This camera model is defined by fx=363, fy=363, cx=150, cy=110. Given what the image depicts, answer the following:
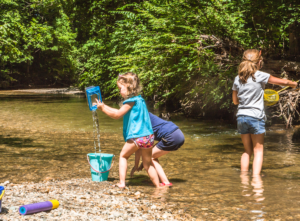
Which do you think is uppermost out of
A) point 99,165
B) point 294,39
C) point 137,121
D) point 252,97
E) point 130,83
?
point 294,39

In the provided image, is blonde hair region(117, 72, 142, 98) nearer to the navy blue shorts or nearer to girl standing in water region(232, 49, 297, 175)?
the navy blue shorts

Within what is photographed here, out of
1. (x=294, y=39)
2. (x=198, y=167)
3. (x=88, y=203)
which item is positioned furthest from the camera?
(x=294, y=39)

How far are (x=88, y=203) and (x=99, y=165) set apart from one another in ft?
3.40

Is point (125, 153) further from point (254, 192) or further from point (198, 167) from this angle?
point (198, 167)

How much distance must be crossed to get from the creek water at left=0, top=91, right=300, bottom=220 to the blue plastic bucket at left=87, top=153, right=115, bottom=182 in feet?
1.44

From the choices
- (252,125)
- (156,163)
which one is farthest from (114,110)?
(252,125)

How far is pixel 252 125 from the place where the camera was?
16.0 feet

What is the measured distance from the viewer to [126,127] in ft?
15.0

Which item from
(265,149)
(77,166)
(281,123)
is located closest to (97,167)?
(77,166)

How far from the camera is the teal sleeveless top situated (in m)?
4.44

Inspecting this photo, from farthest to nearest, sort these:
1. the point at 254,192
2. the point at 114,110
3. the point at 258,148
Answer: the point at 258,148
the point at 254,192
the point at 114,110

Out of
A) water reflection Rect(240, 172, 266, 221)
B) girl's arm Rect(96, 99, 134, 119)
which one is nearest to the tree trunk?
water reflection Rect(240, 172, 266, 221)

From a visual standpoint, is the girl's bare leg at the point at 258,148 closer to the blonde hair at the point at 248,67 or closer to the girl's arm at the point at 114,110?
the blonde hair at the point at 248,67

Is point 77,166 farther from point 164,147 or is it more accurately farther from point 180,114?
point 180,114
